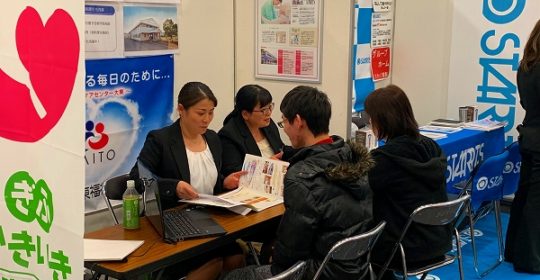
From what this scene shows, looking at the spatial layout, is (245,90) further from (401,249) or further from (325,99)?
(401,249)

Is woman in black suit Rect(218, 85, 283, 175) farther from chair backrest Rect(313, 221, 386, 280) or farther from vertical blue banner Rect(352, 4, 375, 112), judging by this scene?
vertical blue banner Rect(352, 4, 375, 112)

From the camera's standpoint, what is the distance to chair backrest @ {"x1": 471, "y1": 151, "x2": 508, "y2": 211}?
3.53m

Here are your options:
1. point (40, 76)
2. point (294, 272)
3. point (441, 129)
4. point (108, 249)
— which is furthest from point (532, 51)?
point (40, 76)

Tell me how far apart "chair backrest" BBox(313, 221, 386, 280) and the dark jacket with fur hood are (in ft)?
0.12

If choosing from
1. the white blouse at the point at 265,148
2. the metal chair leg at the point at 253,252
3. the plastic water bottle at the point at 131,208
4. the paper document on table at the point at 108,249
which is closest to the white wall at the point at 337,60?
the white blouse at the point at 265,148

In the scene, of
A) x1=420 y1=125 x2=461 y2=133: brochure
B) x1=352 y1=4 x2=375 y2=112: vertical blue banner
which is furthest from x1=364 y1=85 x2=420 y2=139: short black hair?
x1=352 y1=4 x2=375 y2=112: vertical blue banner

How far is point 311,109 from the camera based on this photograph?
234 centimetres

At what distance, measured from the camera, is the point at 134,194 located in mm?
2410

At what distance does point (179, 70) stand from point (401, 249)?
194 cm

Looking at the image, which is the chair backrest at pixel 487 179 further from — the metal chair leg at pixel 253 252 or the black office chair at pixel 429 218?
the metal chair leg at pixel 253 252

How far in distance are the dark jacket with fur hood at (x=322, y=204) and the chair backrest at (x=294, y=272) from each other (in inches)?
3.6

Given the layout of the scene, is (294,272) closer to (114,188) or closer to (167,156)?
(167,156)

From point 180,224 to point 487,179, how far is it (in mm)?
1967

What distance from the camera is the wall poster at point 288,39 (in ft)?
12.9
